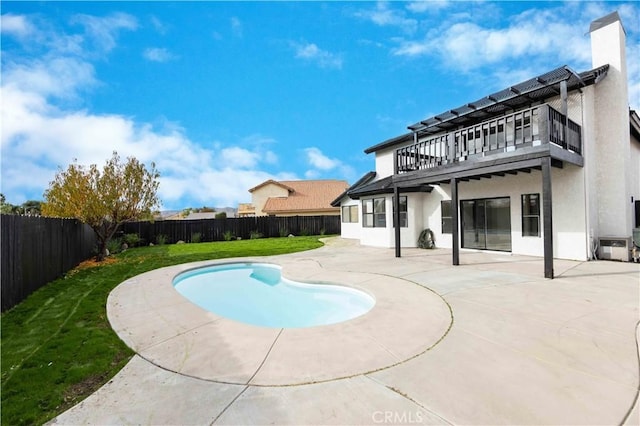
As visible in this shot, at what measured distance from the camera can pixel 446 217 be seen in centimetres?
1255

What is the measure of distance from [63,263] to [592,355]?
12904 millimetres

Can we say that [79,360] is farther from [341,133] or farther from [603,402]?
[341,133]

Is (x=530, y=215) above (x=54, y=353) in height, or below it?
above

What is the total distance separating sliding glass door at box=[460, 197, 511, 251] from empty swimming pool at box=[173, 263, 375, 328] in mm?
7335

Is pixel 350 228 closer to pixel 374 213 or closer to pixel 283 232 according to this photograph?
pixel 374 213

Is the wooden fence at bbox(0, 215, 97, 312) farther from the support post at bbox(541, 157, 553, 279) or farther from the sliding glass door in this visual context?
the sliding glass door

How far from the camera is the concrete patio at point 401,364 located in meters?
2.42

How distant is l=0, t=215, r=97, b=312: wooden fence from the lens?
5789 millimetres

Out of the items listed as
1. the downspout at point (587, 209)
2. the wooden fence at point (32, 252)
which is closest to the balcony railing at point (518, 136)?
the downspout at point (587, 209)

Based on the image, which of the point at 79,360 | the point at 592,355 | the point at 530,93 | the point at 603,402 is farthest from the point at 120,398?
the point at 530,93

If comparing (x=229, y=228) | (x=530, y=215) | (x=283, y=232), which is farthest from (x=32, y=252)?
(x=283, y=232)

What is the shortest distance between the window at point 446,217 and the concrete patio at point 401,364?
6.56 metres

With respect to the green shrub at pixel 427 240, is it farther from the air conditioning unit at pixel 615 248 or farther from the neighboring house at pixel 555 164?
the air conditioning unit at pixel 615 248

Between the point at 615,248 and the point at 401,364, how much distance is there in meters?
9.82
